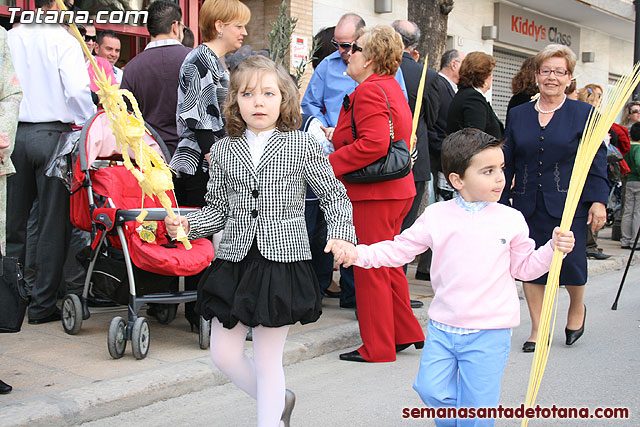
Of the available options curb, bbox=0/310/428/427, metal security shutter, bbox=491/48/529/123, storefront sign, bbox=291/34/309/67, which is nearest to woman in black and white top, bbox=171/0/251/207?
curb, bbox=0/310/428/427

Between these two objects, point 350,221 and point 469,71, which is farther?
point 469,71

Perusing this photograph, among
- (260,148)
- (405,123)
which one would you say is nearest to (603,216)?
(405,123)

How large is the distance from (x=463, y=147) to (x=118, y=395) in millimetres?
2289

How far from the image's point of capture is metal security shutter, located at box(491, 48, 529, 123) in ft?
61.8

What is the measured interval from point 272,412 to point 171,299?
6.13 feet

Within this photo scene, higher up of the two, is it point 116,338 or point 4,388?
point 116,338

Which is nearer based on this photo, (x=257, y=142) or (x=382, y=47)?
(x=257, y=142)

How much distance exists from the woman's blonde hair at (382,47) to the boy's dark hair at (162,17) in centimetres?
158

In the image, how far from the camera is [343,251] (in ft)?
11.1

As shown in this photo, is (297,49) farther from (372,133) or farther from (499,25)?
(499,25)

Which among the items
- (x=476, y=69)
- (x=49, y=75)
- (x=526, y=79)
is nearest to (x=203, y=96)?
(x=49, y=75)

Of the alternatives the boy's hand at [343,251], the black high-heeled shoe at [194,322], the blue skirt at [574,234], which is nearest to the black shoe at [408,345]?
the blue skirt at [574,234]

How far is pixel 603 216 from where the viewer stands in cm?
541

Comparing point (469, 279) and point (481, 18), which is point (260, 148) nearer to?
point (469, 279)
